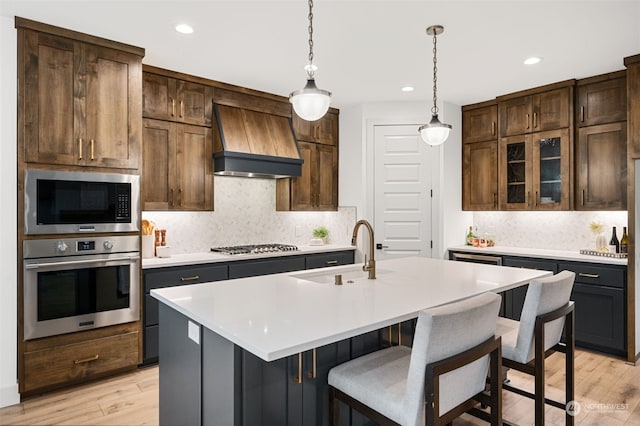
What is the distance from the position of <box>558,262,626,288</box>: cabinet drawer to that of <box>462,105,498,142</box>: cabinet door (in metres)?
1.73

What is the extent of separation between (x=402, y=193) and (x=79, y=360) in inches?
142

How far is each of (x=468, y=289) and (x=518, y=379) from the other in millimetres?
1475

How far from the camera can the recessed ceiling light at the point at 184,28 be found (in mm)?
2844

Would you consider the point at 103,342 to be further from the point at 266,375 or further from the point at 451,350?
the point at 451,350

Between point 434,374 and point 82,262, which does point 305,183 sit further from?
point 434,374

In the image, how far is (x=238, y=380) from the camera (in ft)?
4.95

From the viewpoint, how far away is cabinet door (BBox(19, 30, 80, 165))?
2754mm

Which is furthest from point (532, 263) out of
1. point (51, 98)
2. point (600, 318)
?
point (51, 98)

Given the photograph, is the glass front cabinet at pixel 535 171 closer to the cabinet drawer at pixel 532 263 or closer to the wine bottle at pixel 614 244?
the wine bottle at pixel 614 244

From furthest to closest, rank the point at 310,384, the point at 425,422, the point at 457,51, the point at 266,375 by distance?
the point at 457,51
the point at 310,384
the point at 266,375
the point at 425,422

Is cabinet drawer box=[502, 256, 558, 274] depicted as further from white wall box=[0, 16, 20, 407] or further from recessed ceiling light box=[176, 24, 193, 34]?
white wall box=[0, 16, 20, 407]

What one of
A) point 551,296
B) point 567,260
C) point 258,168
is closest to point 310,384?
point 551,296

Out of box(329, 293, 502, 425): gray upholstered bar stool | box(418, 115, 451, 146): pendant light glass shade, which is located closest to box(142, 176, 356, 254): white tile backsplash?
box(418, 115, 451, 146): pendant light glass shade

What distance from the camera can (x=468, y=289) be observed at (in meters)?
2.17
